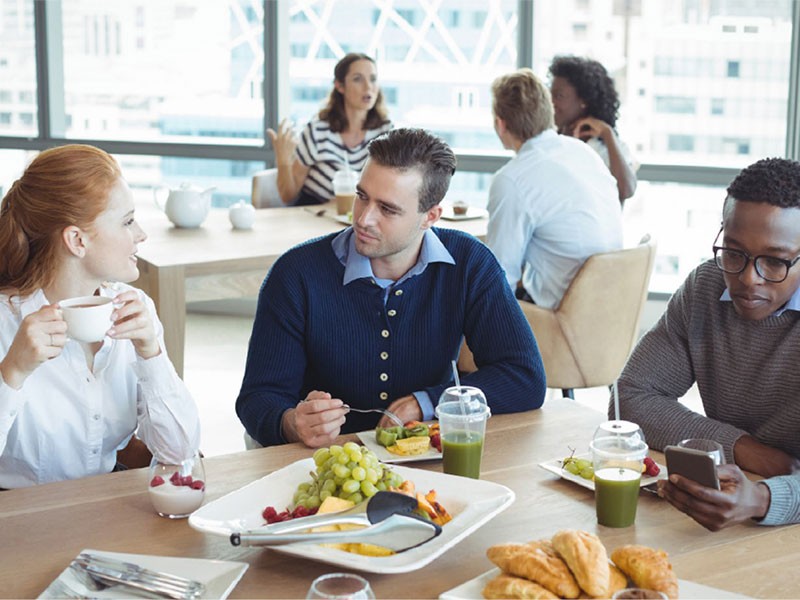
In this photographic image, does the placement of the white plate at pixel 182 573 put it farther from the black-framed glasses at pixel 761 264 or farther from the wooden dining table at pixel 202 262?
the wooden dining table at pixel 202 262

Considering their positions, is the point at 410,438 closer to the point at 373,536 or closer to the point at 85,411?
the point at 373,536

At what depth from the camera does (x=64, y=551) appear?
1.53m

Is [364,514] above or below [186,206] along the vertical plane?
below

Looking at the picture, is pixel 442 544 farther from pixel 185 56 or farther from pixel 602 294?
pixel 185 56

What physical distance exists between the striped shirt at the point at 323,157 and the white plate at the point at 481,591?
11.3 ft

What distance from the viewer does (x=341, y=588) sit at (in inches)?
45.7

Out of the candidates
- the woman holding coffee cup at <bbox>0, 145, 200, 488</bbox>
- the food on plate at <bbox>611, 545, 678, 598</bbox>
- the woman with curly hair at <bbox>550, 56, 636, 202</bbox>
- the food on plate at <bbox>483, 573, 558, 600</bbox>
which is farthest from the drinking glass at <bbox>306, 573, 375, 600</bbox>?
the woman with curly hair at <bbox>550, 56, 636, 202</bbox>

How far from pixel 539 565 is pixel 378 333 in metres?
1.01

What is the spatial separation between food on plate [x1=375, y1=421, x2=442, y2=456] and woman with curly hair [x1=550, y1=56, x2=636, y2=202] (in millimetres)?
2648

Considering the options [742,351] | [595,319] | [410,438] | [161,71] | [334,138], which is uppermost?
[161,71]

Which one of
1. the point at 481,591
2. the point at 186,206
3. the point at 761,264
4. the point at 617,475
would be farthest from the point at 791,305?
the point at 186,206

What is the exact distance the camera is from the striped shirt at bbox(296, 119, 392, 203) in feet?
15.6

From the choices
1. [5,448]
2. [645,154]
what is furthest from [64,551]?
[645,154]

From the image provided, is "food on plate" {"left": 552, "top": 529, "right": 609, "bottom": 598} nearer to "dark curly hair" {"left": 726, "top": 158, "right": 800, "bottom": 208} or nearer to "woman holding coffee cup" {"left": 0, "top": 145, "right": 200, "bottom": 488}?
"dark curly hair" {"left": 726, "top": 158, "right": 800, "bottom": 208}
